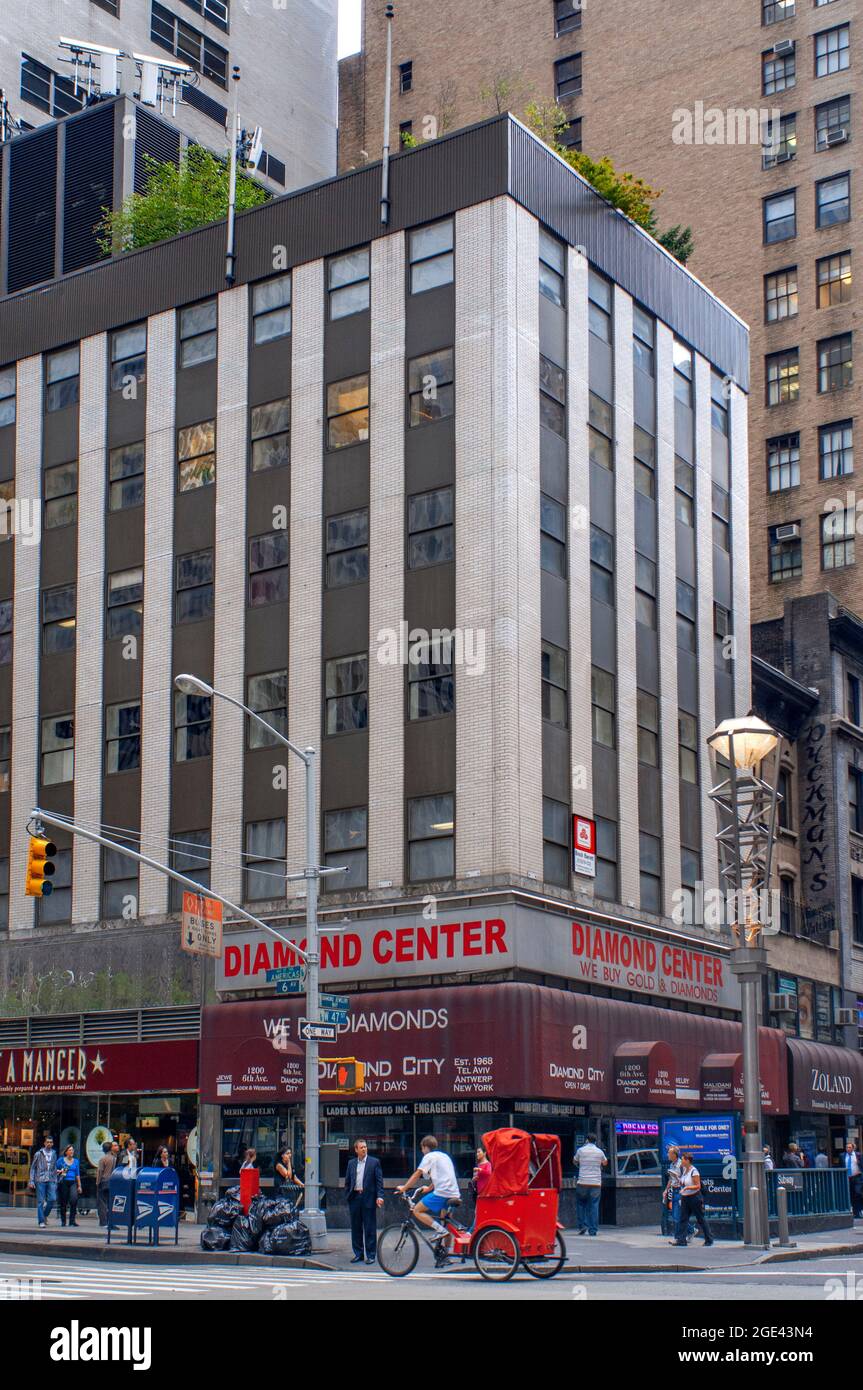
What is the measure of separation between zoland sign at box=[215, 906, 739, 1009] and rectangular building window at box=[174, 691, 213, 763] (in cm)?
472

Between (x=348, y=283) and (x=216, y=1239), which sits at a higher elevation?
(x=348, y=283)

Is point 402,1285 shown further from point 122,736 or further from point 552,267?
point 552,267

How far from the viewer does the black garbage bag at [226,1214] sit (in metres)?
26.8

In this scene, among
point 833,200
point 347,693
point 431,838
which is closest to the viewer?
point 431,838

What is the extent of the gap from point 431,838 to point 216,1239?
12202 mm

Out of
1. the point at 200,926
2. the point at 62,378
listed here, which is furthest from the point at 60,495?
the point at 200,926

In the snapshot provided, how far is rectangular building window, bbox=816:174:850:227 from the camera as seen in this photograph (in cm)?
6762

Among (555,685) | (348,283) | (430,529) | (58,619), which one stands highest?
(348,283)

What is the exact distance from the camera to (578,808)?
127ft

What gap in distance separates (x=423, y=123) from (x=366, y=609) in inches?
1841

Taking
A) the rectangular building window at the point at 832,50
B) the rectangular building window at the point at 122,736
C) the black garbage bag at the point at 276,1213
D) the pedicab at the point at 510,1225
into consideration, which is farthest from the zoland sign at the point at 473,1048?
the rectangular building window at the point at 832,50

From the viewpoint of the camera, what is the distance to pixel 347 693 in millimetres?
39219
